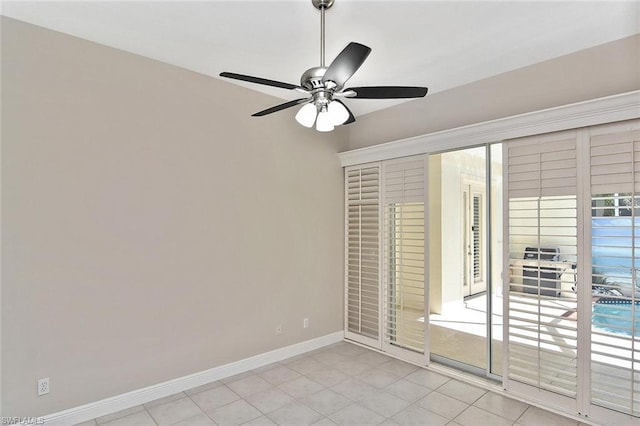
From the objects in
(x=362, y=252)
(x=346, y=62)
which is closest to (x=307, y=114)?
(x=346, y=62)

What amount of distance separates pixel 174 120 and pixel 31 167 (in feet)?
3.58

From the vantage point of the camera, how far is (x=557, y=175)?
8.89ft

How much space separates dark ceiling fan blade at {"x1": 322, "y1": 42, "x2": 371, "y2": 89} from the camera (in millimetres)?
1616

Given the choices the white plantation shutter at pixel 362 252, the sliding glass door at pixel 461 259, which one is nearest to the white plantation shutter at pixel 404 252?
the white plantation shutter at pixel 362 252

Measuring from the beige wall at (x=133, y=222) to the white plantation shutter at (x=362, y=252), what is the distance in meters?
0.68

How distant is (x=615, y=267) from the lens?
7.89ft

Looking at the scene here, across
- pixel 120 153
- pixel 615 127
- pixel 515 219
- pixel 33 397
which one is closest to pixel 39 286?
pixel 33 397

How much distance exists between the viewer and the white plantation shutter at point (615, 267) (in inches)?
91.6

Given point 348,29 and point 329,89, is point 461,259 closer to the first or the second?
point 348,29

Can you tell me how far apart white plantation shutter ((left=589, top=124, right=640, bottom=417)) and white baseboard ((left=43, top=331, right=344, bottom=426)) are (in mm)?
2666

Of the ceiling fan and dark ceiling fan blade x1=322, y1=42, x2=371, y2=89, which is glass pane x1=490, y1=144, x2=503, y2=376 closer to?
the ceiling fan

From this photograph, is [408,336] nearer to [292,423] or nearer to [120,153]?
[292,423]

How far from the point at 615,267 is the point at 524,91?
155 centimetres

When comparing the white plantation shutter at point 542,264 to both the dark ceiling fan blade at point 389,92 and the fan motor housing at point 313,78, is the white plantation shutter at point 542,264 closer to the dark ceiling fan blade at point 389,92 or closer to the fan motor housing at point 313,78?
the dark ceiling fan blade at point 389,92
